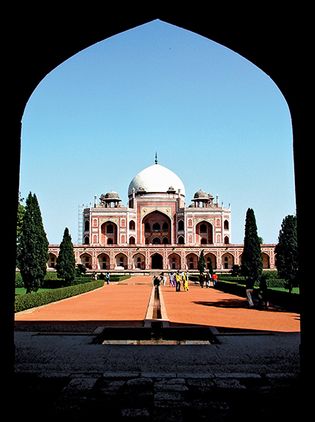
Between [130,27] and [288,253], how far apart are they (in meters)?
15.3

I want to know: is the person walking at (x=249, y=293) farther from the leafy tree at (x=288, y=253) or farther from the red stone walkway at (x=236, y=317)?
the leafy tree at (x=288, y=253)

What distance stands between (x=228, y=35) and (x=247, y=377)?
11.6ft

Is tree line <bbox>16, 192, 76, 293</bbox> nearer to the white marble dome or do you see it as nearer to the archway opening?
the archway opening

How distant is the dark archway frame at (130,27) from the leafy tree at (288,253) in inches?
553

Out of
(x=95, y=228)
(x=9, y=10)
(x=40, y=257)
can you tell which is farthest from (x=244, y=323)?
(x=95, y=228)

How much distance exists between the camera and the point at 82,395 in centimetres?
371

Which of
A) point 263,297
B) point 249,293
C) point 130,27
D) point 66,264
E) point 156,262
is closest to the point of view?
point 130,27

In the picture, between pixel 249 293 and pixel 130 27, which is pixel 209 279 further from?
pixel 130 27

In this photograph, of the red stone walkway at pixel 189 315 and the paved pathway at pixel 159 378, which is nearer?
the paved pathway at pixel 159 378

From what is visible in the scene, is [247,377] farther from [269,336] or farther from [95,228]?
[95,228]

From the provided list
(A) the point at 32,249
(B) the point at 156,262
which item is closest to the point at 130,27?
(A) the point at 32,249

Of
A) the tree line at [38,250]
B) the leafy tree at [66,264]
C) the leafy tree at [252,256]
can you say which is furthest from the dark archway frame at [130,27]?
the leafy tree at [252,256]

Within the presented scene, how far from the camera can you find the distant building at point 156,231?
148 feet

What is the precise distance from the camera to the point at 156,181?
52469 mm
